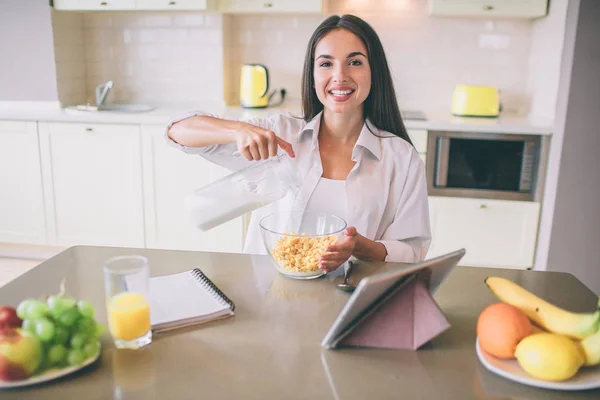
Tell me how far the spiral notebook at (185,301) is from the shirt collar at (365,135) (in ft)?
2.08

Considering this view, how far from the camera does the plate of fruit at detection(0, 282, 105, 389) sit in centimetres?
79

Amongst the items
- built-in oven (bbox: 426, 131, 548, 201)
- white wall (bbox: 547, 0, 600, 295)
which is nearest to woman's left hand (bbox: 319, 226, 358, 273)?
built-in oven (bbox: 426, 131, 548, 201)

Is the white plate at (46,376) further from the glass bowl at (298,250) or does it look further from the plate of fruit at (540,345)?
the plate of fruit at (540,345)

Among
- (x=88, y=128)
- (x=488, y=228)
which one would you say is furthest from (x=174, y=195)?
(x=488, y=228)

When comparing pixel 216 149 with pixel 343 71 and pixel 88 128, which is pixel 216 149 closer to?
pixel 343 71

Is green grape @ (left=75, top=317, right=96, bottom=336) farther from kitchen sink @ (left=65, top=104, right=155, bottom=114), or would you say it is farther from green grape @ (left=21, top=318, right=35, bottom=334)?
kitchen sink @ (left=65, top=104, right=155, bottom=114)

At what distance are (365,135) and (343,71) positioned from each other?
0.20 metres

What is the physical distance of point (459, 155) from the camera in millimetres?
2990

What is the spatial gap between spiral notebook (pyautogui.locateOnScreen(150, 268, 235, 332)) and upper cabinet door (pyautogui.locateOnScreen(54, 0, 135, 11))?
8.20 ft

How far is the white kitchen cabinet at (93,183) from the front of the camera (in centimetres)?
317

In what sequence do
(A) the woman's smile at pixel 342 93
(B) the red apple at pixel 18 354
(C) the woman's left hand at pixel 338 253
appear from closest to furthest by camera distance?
1. (B) the red apple at pixel 18 354
2. (C) the woman's left hand at pixel 338 253
3. (A) the woman's smile at pixel 342 93

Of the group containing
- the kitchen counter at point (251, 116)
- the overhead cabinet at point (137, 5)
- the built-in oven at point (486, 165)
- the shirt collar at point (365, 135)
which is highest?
the overhead cabinet at point (137, 5)

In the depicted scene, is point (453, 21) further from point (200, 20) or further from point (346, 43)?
point (346, 43)

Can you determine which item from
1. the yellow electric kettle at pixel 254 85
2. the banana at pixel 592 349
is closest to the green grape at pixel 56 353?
the banana at pixel 592 349
